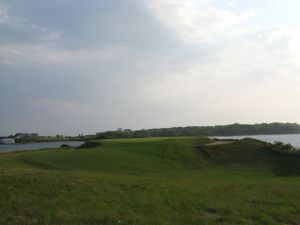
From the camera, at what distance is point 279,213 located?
14164 millimetres

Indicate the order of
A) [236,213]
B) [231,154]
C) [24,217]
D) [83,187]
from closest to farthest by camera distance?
[24,217]
[236,213]
[83,187]
[231,154]

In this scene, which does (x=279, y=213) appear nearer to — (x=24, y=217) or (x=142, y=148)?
(x=24, y=217)

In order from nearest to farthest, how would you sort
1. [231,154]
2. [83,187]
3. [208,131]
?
A: [83,187]
[231,154]
[208,131]

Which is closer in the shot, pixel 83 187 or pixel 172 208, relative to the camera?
pixel 172 208

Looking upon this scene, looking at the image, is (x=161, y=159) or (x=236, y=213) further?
(x=161, y=159)

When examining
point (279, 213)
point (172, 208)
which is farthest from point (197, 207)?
point (279, 213)

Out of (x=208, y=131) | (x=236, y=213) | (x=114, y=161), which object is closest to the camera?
(x=236, y=213)

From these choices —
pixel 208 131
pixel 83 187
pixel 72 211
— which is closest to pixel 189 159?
pixel 83 187

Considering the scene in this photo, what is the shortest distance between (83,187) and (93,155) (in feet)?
67.7

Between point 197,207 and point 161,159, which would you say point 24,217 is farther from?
point 161,159

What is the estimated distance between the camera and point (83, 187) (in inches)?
628

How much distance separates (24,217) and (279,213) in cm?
808

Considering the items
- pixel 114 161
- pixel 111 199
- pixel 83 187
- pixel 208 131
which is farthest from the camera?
pixel 208 131

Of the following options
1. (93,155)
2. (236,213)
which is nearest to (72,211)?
(236,213)
